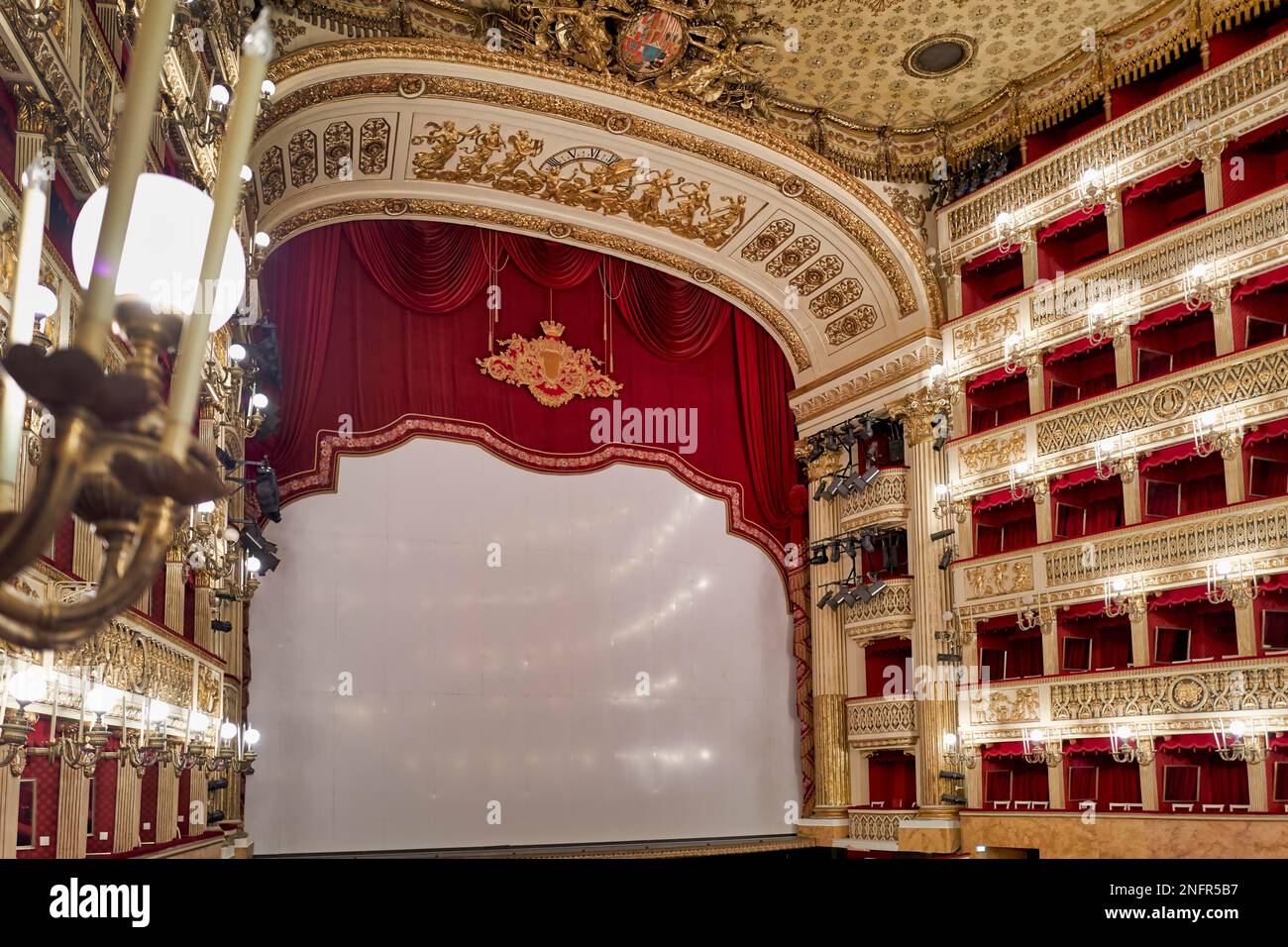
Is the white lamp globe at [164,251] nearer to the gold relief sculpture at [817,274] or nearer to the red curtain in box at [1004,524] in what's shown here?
the red curtain in box at [1004,524]

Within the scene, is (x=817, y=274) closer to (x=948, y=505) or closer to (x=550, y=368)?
(x=948, y=505)

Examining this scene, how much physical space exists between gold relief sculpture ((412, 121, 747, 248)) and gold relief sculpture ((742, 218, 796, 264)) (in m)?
0.39

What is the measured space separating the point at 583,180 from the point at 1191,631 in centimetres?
946

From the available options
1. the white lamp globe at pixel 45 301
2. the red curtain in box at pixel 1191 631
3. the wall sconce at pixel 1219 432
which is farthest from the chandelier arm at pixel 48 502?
the red curtain in box at pixel 1191 631

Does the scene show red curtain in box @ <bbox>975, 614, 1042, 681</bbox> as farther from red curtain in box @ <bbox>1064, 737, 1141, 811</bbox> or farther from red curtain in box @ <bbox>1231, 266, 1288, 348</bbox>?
red curtain in box @ <bbox>1231, 266, 1288, 348</bbox>

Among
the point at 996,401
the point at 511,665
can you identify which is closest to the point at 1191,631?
the point at 996,401

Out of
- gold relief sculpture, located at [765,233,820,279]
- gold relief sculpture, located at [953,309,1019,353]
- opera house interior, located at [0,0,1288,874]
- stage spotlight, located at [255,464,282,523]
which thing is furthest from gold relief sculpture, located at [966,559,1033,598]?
stage spotlight, located at [255,464,282,523]

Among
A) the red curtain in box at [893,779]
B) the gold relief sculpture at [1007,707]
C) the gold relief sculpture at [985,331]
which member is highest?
the gold relief sculpture at [985,331]

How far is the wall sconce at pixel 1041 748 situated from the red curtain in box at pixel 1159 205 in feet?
19.3

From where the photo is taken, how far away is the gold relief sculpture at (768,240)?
16375 mm

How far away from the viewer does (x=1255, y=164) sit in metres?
12.9
